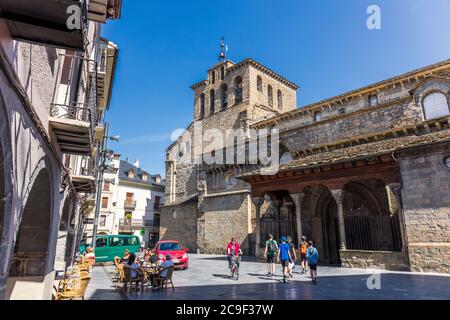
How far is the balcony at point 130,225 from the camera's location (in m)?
37.7

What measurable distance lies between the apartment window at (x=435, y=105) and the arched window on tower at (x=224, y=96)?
2016cm

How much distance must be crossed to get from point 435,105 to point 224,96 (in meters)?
21.6

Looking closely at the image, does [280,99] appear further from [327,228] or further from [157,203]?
[157,203]

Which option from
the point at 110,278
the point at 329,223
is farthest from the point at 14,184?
the point at 329,223

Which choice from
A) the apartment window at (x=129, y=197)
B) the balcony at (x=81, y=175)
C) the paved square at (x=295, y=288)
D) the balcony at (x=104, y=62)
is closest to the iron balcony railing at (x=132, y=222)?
the apartment window at (x=129, y=197)

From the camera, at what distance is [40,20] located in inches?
122

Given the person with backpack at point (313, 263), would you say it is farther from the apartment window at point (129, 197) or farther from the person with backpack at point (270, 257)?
the apartment window at point (129, 197)

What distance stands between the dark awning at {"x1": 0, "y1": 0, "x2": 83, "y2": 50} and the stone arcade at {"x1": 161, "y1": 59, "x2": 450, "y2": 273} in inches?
503

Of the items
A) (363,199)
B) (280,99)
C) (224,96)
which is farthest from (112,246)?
(280,99)

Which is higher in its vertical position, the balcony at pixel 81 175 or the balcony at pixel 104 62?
the balcony at pixel 104 62

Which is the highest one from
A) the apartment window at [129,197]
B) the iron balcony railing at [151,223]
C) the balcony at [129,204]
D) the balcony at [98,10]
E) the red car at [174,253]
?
the balcony at [98,10]

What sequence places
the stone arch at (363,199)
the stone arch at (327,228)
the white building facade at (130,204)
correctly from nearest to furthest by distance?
1. the stone arch at (363,199)
2. the stone arch at (327,228)
3. the white building facade at (130,204)

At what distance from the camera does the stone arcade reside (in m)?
11.7

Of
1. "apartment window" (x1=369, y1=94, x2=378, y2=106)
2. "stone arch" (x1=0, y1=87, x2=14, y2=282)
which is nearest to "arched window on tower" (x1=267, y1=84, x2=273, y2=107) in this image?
"apartment window" (x1=369, y1=94, x2=378, y2=106)
